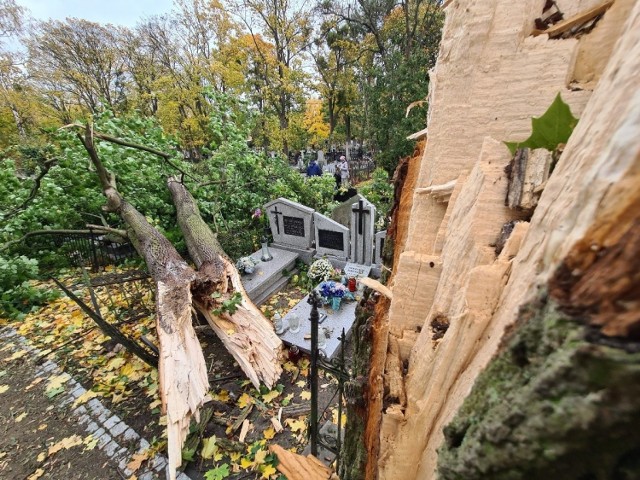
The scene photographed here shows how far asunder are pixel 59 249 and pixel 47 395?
469cm

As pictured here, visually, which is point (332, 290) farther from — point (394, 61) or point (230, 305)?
point (394, 61)

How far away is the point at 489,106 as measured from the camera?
890 millimetres

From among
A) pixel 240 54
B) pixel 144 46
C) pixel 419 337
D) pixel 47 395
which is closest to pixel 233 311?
pixel 47 395

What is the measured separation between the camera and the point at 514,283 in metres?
0.64

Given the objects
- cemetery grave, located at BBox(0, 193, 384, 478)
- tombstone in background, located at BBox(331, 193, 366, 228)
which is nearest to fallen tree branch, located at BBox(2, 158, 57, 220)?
cemetery grave, located at BBox(0, 193, 384, 478)

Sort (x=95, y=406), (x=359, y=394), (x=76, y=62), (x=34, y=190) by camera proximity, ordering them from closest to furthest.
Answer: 1. (x=359, y=394)
2. (x=95, y=406)
3. (x=34, y=190)
4. (x=76, y=62)

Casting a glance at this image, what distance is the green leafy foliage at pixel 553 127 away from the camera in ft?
1.94

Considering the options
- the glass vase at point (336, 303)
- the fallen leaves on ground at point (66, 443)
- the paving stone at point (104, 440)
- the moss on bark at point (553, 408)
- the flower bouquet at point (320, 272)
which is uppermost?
the moss on bark at point (553, 408)

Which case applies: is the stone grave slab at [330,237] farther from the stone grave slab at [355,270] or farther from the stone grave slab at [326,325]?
the stone grave slab at [326,325]

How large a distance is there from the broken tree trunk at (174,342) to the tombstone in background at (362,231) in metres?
3.75

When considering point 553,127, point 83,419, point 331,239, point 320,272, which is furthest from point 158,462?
point 331,239

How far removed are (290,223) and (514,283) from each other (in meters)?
7.05

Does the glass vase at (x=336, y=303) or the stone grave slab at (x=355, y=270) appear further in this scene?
the stone grave slab at (x=355, y=270)

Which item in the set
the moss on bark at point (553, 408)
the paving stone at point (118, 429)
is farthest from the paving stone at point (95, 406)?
the moss on bark at point (553, 408)
